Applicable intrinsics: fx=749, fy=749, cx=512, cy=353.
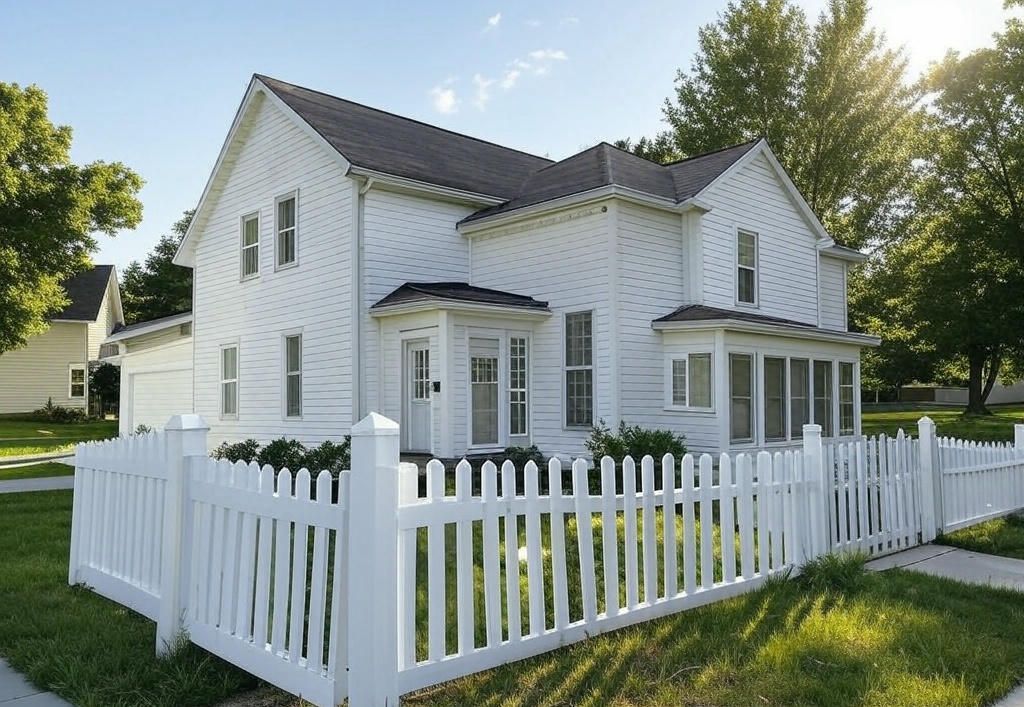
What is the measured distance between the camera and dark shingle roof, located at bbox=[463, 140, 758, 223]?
13.7 m

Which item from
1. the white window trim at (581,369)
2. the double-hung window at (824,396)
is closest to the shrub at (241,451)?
the white window trim at (581,369)

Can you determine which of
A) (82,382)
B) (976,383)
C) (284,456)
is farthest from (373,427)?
(82,382)

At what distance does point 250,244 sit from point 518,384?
7.40 metres

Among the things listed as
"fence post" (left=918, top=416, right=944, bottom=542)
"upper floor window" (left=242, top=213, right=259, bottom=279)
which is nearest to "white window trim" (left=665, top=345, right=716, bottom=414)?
"fence post" (left=918, top=416, right=944, bottom=542)

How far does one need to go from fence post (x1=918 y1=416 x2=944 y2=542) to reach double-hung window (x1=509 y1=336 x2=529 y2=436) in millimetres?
7306

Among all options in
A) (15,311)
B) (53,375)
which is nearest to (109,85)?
(15,311)

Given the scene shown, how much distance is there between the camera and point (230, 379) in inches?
676

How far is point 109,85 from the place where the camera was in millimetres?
11961

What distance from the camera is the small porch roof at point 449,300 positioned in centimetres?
1231

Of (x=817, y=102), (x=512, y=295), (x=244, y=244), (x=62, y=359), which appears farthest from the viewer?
(x=62, y=359)

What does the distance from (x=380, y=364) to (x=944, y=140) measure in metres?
26.0

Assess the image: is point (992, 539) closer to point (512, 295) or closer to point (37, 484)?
point (512, 295)

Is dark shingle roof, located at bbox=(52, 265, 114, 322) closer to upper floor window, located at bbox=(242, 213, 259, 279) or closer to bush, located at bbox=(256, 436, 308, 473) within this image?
upper floor window, located at bbox=(242, 213, 259, 279)

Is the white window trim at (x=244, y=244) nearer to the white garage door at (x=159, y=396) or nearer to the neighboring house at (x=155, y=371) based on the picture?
the neighboring house at (x=155, y=371)
